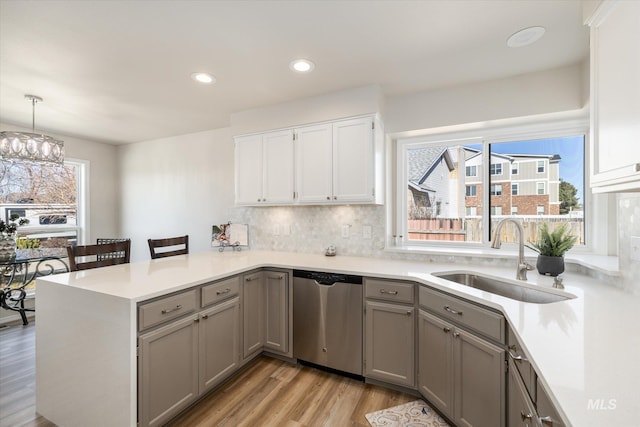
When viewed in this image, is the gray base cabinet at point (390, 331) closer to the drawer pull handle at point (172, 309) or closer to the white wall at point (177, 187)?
the drawer pull handle at point (172, 309)

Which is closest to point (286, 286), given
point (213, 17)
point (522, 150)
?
point (213, 17)

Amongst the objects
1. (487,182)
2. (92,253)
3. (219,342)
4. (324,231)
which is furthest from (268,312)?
(487,182)

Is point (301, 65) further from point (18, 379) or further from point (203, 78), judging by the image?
point (18, 379)

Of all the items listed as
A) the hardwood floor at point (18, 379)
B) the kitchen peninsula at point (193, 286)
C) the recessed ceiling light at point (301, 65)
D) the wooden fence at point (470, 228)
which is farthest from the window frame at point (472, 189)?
the hardwood floor at point (18, 379)

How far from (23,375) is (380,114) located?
375cm

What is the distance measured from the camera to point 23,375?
7.43 feet

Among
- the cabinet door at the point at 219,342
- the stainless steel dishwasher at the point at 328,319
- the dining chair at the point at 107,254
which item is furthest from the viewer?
the dining chair at the point at 107,254

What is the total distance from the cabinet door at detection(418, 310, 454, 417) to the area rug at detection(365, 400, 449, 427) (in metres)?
0.09

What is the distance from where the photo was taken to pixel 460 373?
163 cm

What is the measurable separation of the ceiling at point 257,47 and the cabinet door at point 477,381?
186 cm

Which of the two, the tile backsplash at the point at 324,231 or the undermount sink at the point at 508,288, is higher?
the tile backsplash at the point at 324,231

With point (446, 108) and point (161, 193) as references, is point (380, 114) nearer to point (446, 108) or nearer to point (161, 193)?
point (446, 108)

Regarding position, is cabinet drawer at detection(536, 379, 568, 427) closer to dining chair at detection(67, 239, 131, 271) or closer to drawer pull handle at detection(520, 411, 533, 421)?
drawer pull handle at detection(520, 411, 533, 421)

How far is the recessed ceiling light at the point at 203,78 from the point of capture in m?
2.27
